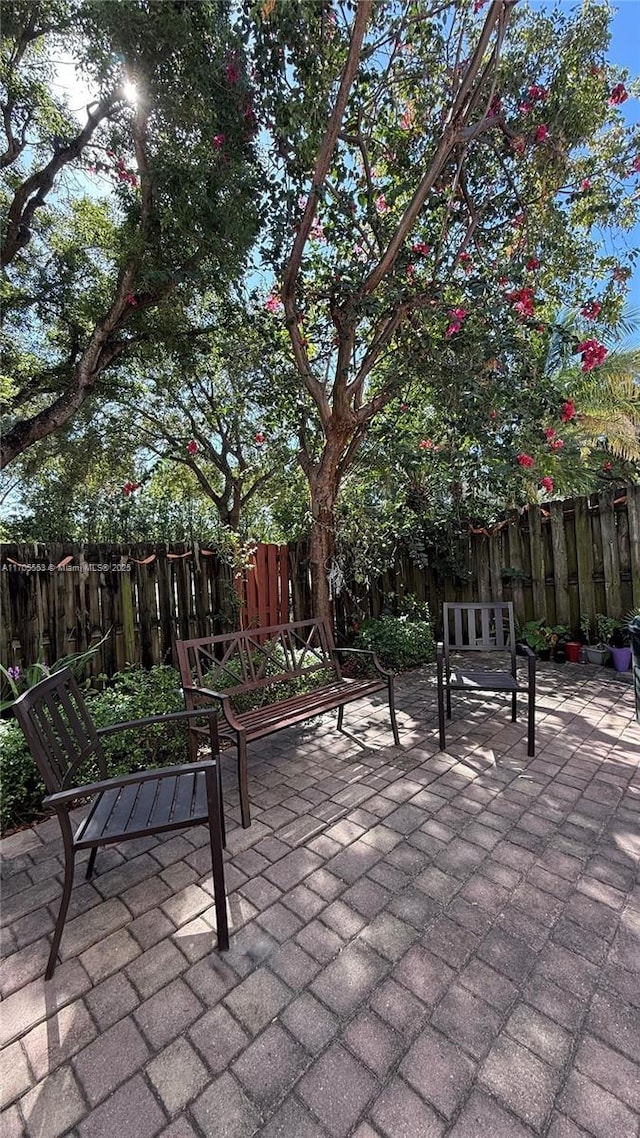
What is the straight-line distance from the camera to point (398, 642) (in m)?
5.62

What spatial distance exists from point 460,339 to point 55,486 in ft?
25.6

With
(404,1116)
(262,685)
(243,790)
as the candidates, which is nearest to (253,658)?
(262,685)

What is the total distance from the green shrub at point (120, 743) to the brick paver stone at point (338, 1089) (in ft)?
6.68

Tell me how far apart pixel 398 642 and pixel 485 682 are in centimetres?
226

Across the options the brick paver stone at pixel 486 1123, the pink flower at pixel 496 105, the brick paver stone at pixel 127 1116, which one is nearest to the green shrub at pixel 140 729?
the brick paver stone at pixel 127 1116

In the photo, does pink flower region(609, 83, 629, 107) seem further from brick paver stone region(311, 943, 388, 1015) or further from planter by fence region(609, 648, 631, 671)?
brick paver stone region(311, 943, 388, 1015)

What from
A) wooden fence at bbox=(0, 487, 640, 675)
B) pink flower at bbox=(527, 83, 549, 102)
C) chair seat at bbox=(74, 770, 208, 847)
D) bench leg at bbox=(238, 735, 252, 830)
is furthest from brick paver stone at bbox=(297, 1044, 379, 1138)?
pink flower at bbox=(527, 83, 549, 102)

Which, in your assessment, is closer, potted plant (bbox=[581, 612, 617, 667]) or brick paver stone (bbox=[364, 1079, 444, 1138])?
brick paver stone (bbox=[364, 1079, 444, 1138])

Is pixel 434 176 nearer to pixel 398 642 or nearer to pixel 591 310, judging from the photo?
pixel 591 310

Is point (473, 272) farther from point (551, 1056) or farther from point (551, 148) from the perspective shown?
point (551, 1056)

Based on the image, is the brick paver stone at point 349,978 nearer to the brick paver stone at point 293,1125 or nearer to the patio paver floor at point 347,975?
the patio paver floor at point 347,975

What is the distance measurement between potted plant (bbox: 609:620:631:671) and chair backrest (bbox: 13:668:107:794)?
5.25 meters

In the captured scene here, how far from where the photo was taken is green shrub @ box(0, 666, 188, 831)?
258 centimetres

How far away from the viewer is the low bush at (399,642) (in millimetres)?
5594
